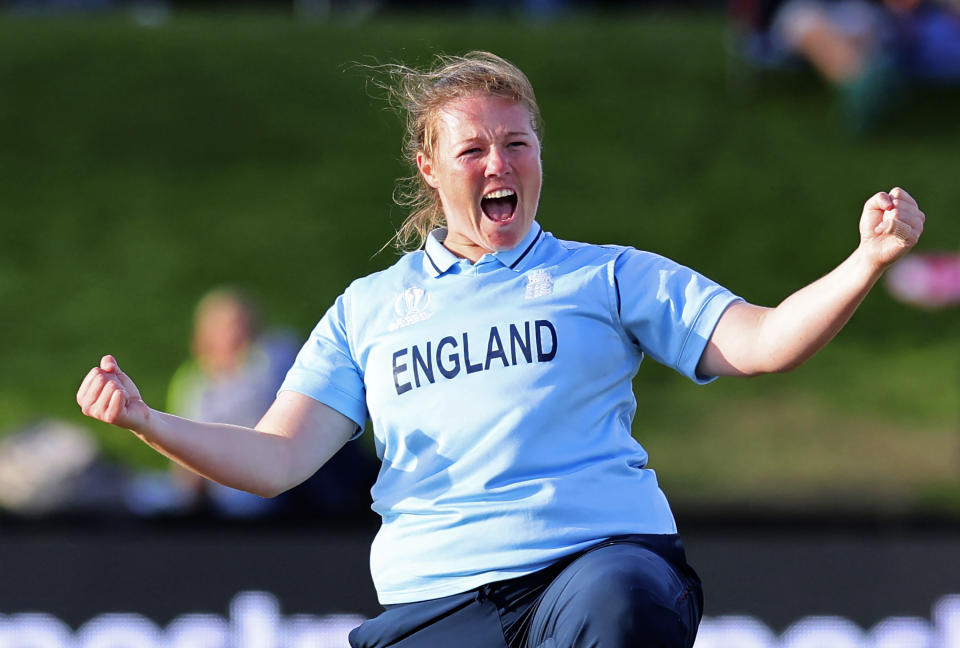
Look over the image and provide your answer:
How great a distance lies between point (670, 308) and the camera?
112 inches

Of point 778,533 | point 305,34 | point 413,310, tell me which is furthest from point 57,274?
point 413,310

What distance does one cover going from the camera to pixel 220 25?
1577 cm

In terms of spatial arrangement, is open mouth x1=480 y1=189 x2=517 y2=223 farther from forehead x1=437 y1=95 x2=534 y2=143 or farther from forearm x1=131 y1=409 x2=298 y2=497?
forearm x1=131 y1=409 x2=298 y2=497

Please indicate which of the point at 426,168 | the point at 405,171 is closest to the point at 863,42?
the point at 405,171

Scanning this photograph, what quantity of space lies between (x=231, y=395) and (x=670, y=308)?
4.51 meters

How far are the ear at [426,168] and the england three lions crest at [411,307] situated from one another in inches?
10.6

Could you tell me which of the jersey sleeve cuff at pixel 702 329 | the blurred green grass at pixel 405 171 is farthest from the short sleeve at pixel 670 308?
the blurred green grass at pixel 405 171

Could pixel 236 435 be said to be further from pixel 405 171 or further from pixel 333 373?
pixel 405 171

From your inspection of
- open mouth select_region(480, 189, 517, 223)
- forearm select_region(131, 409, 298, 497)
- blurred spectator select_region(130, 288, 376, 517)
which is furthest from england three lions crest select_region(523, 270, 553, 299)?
blurred spectator select_region(130, 288, 376, 517)

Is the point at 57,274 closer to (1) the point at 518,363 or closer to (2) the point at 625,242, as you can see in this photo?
(2) the point at 625,242

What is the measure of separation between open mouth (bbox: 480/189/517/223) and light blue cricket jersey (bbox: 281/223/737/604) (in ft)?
0.23

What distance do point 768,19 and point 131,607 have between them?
891 centimetres

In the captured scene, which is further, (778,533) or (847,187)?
(847,187)

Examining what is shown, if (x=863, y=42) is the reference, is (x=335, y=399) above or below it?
below
